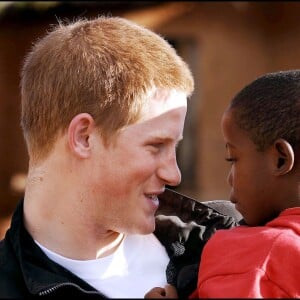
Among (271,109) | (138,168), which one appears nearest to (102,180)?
(138,168)

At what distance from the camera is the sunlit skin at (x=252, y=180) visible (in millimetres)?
2490

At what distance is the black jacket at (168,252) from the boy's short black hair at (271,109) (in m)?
0.40

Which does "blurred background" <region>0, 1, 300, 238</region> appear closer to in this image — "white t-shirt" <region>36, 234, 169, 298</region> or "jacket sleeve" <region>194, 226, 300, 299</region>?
"white t-shirt" <region>36, 234, 169, 298</region>

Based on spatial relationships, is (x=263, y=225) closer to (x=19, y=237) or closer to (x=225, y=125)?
(x=225, y=125)

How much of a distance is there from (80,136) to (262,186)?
543mm

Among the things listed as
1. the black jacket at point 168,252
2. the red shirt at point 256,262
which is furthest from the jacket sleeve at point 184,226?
the red shirt at point 256,262

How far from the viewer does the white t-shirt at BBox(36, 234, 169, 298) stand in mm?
2520

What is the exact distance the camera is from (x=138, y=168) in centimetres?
253

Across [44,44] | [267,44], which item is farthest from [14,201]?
[44,44]

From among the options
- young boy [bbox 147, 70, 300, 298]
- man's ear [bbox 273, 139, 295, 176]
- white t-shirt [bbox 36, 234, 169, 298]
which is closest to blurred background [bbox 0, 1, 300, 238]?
white t-shirt [bbox 36, 234, 169, 298]

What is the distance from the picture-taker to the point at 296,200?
2.47 m

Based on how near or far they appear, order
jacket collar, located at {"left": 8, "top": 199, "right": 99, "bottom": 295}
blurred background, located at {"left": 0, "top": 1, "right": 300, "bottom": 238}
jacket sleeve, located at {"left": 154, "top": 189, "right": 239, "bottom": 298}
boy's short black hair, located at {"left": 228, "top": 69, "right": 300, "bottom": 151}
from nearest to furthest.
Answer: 1. jacket collar, located at {"left": 8, "top": 199, "right": 99, "bottom": 295}
2. boy's short black hair, located at {"left": 228, "top": 69, "right": 300, "bottom": 151}
3. jacket sleeve, located at {"left": 154, "top": 189, "right": 239, "bottom": 298}
4. blurred background, located at {"left": 0, "top": 1, "right": 300, "bottom": 238}

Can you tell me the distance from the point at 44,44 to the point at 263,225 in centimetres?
85

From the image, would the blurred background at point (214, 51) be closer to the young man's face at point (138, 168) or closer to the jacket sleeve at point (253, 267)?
the young man's face at point (138, 168)
